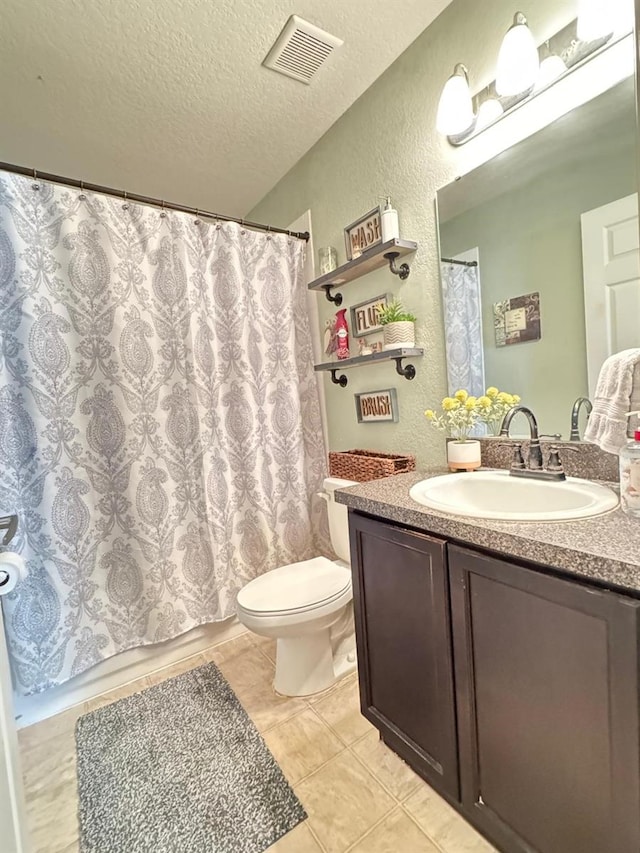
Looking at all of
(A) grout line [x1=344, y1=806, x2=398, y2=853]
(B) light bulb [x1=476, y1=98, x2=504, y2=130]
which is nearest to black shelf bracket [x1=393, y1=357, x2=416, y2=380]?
(B) light bulb [x1=476, y1=98, x2=504, y2=130]

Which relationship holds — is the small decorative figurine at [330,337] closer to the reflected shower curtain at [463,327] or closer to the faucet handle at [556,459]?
the reflected shower curtain at [463,327]

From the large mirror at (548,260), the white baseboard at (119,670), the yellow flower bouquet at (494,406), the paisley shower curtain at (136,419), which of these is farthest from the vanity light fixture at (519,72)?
the white baseboard at (119,670)

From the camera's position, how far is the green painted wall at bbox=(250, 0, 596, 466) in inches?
47.1

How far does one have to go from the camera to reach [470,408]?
1.27 meters

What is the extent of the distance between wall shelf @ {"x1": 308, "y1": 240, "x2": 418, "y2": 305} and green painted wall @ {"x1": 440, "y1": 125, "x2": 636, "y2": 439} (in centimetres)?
25

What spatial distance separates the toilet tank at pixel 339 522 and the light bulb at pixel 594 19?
59.6 inches

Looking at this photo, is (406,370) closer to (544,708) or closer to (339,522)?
(339,522)

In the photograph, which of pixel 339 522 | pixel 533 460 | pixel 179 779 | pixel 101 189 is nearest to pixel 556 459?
pixel 533 460

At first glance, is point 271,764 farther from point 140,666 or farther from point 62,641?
point 62,641

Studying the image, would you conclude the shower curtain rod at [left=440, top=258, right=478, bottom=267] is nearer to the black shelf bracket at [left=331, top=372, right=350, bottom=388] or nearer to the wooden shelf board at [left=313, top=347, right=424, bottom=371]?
the wooden shelf board at [left=313, top=347, right=424, bottom=371]

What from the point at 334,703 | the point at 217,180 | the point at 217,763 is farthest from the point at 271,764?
the point at 217,180

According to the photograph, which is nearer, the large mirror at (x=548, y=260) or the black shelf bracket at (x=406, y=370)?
the large mirror at (x=548, y=260)

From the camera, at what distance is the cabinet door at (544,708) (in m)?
0.61

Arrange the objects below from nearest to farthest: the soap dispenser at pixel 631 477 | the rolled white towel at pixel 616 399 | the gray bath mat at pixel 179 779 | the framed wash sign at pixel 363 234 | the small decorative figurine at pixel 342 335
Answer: the soap dispenser at pixel 631 477
the rolled white towel at pixel 616 399
the gray bath mat at pixel 179 779
the framed wash sign at pixel 363 234
the small decorative figurine at pixel 342 335
